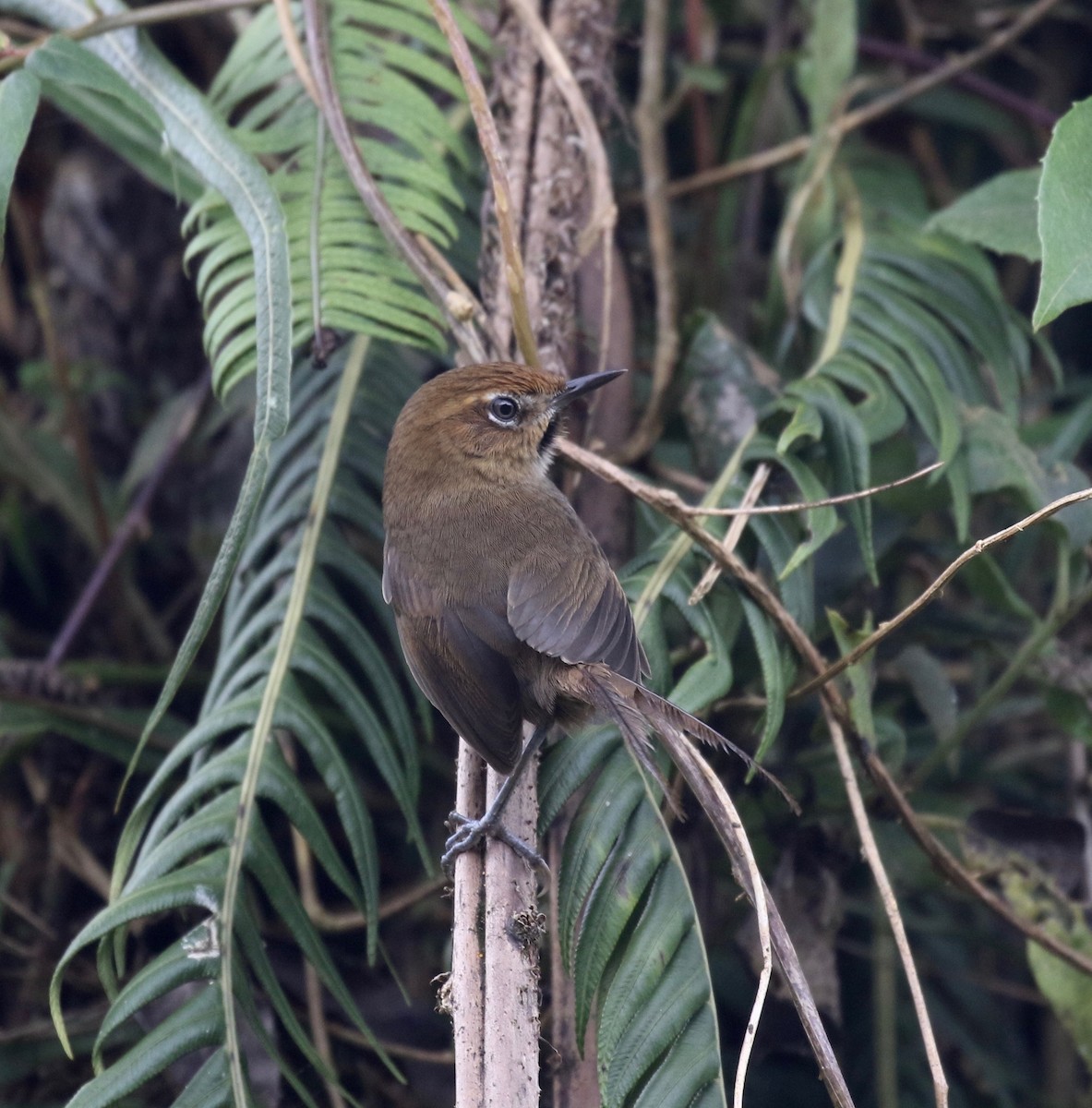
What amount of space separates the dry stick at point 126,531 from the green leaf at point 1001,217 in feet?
6.64

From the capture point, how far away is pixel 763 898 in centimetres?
198

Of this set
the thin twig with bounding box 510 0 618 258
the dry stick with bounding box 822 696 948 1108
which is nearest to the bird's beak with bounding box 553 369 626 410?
the thin twig with bounding box 510 0 618 258

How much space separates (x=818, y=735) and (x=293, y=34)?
1.93 meters

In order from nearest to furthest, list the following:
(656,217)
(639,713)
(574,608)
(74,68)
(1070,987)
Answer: (639,713) → (574,608) → (74,68) → (1070,987) → (656,217)

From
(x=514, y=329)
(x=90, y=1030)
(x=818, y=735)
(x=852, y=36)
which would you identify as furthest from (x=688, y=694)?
(x=852, y=36)

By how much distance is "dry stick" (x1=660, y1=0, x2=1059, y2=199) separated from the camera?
3613mm

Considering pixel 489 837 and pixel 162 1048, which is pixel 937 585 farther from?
pixel 162 1048

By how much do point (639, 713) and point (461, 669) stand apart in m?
0.47

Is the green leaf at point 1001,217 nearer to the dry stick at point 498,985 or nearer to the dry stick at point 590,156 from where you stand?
the dry stick at point 590,156

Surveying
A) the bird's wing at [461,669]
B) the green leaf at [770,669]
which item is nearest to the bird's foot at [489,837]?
the bird's wing at [461,669]

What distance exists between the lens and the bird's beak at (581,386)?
278cm

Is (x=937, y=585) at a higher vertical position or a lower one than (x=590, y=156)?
lower

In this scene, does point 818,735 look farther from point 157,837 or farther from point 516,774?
point 157,837

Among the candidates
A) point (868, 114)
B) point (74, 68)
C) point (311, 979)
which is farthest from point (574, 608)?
point (868, 114)
